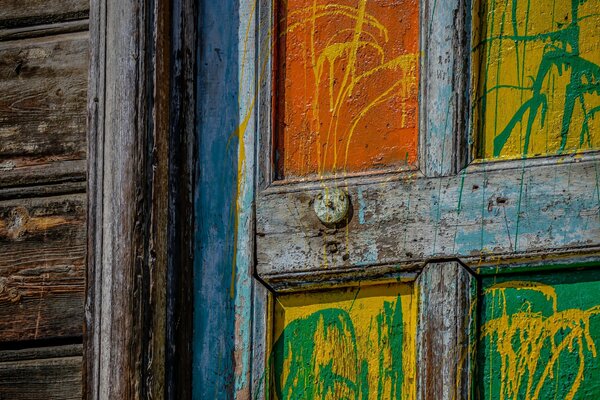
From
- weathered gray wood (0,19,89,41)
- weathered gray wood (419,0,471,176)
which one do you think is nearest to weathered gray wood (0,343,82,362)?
weathered gray wood (0,19,89,41)

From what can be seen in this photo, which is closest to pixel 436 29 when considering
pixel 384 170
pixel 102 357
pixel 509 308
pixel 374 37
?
pixel 374 37

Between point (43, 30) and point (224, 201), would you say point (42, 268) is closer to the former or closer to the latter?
point (224, 201)

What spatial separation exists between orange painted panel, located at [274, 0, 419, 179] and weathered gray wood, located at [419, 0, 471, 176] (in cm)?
3

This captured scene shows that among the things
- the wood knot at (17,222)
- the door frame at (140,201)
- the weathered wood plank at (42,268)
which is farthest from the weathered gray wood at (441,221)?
the wood knot at (17,222)

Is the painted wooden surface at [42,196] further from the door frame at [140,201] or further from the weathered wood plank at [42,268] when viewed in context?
the door frame at [140,201]

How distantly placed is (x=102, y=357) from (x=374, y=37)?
0.90m

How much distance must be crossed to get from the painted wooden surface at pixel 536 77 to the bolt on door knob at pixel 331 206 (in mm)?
303

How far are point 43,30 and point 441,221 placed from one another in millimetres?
1113

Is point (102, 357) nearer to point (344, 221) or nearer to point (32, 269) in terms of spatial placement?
point (32, 269)

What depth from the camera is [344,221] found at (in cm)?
254

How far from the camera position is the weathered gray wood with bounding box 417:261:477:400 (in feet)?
7.80

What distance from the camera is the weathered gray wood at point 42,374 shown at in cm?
270

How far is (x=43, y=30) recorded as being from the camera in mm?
2908

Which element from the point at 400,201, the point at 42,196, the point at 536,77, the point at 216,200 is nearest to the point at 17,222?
the point at 42,196
